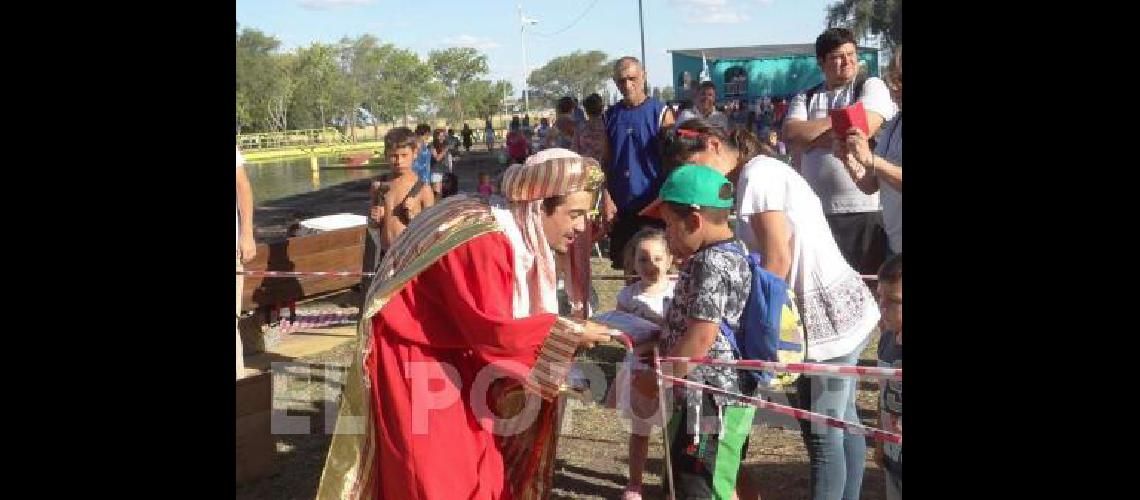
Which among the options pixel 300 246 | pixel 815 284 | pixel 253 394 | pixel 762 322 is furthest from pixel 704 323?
pixel 300 246

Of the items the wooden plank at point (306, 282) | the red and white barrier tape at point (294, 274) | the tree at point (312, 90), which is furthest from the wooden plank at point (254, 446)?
the tree at point (312, 90)

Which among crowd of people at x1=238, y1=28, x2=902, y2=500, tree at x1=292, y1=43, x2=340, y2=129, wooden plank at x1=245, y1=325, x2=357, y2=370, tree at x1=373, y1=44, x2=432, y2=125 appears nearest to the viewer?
crowd of people at x1=238, y1=28, x2=902, y2=500

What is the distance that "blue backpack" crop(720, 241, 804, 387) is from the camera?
3.11 metres

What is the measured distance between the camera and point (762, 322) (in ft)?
10.3

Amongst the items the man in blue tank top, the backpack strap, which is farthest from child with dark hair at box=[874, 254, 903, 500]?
the man in blue tank top

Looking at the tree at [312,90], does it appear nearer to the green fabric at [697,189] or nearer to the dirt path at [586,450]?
the dirt path at [586,450]

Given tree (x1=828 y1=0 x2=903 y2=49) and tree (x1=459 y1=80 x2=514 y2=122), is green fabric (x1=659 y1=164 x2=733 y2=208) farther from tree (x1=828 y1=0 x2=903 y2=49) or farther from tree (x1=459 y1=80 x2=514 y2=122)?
tree (x1=459 y1=80 x2=514 y2=122)

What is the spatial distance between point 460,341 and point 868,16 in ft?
224

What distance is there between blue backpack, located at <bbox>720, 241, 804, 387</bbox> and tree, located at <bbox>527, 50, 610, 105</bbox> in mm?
107795

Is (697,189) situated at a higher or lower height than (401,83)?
lower

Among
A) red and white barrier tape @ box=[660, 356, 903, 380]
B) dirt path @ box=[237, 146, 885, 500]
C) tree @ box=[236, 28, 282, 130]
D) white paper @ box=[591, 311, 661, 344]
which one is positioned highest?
tree @ box=[236, 28, 282, 130]

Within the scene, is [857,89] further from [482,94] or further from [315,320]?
[482,94]
